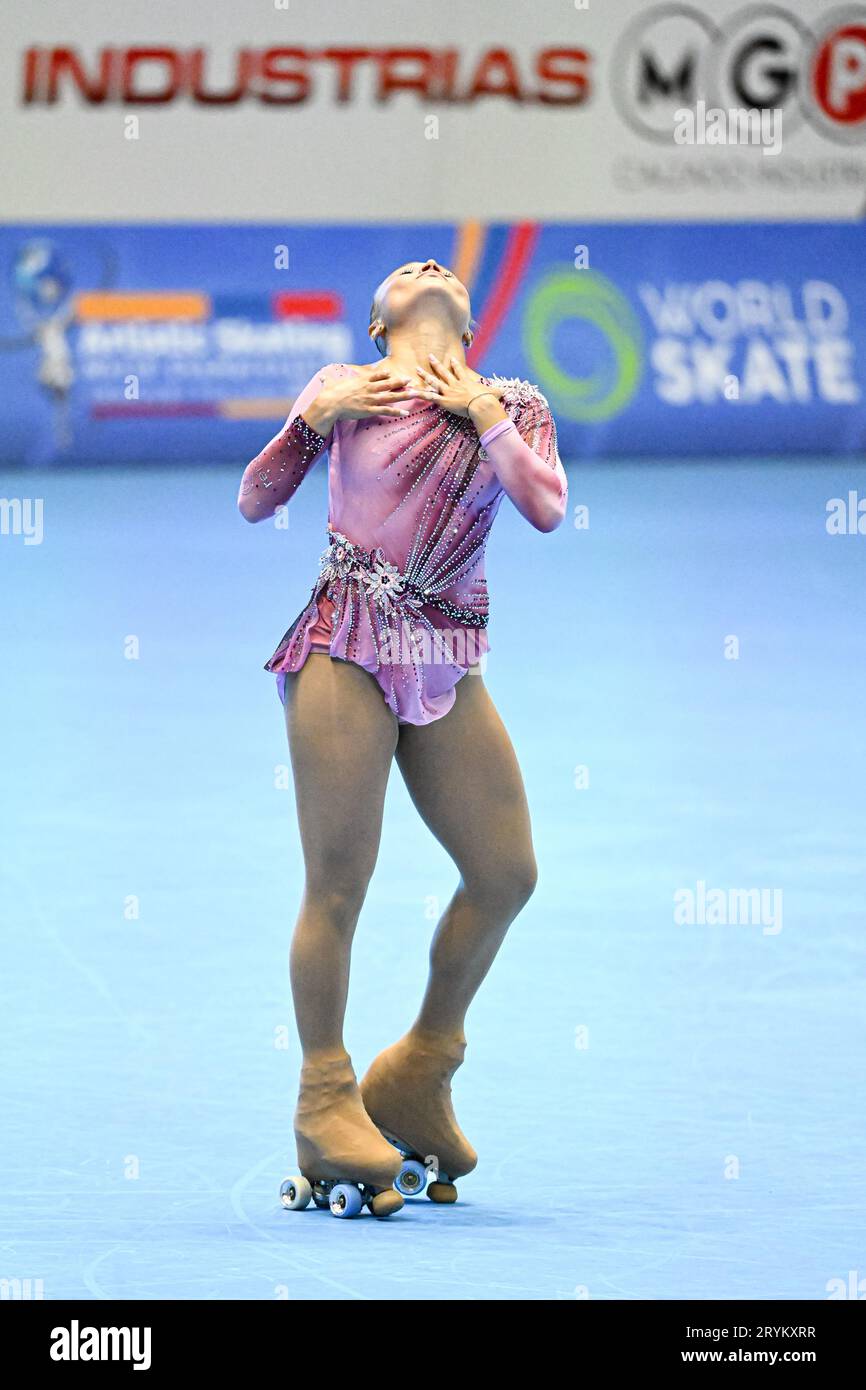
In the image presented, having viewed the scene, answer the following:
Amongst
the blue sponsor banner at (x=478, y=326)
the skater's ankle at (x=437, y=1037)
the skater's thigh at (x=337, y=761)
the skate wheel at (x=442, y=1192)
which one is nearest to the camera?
the skater's thigh at (x=337, y=761)

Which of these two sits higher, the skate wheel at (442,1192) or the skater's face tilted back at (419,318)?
the skater's face tilted back at (419,318)

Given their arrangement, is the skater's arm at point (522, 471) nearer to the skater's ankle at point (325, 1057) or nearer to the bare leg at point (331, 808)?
the bare leg at point (331, 808)

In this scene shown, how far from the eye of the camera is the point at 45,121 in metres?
21.8

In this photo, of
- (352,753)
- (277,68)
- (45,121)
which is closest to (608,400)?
(277,68)

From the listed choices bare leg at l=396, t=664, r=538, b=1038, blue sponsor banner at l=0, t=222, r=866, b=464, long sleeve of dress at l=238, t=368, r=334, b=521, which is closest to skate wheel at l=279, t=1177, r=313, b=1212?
bare leg at l=396, t=664, r=538, b=1038

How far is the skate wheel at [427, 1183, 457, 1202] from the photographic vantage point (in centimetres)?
571

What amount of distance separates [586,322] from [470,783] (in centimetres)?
1671

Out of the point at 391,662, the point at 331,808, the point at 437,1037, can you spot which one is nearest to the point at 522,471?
the point at 391,662

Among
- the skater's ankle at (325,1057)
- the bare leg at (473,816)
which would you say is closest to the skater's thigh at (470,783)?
the bare leg at (473,816)

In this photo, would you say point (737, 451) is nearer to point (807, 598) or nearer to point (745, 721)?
point (807, 598)

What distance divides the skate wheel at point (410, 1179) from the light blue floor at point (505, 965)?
13 cm

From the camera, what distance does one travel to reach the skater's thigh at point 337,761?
547 centimetres

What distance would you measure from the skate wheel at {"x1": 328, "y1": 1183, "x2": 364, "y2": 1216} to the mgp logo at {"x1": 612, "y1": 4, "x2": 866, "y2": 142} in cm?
1794

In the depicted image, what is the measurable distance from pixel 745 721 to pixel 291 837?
3.12m
